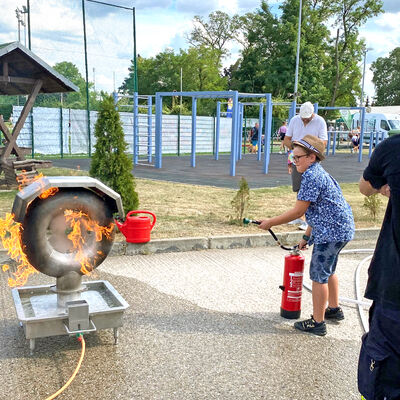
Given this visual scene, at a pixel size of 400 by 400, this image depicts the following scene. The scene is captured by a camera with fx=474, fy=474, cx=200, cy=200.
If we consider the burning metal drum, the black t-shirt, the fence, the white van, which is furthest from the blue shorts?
the white van

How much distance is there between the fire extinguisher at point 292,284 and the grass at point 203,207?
107 inches

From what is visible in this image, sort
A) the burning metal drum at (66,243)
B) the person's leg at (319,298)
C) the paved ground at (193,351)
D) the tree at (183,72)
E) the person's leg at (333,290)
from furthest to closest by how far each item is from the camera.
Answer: the tree at (183,72) → the person's leg at (333,290) → the person's leg at (319,298) → the burning metal drum at (66,243) → the paved ground at (193,351)

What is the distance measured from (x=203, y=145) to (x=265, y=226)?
82.3ft

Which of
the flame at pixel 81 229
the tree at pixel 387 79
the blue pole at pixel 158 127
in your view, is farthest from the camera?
the tree at pixel 387 79

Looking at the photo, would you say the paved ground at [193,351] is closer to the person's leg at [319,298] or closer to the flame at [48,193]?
the person's leg at [319,298]

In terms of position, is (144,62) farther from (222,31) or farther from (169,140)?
(169,140)

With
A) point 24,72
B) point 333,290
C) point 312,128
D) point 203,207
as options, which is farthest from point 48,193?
point 24,72

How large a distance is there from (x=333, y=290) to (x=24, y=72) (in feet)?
31.1

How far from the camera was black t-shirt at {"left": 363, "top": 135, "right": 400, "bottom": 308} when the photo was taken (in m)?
2.06

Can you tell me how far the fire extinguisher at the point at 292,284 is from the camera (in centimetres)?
419

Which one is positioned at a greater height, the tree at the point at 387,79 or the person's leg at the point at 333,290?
the tree at the point at 387,79

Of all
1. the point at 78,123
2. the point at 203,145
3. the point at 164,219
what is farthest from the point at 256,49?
the point at 164,219

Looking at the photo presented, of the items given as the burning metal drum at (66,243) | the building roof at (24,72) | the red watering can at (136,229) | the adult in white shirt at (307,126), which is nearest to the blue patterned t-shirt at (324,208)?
the burning metal drum at (66,243)

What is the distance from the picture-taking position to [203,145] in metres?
28.7
